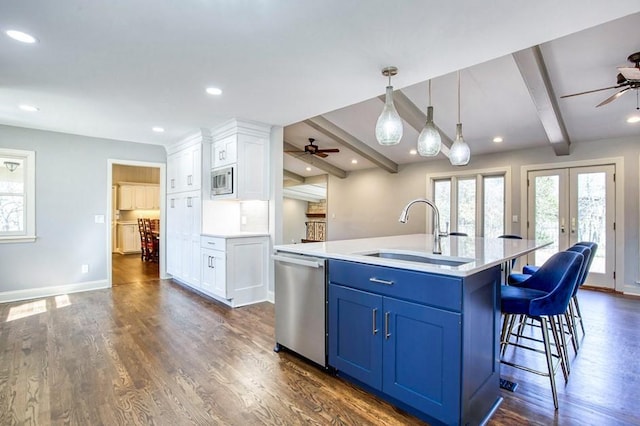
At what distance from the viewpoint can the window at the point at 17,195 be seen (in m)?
4.39

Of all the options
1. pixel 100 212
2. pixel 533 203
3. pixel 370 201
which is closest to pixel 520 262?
pixel 533 203

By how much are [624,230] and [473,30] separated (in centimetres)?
465

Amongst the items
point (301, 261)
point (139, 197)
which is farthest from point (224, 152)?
point (139, 197)

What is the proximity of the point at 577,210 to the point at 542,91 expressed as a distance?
8.62ft

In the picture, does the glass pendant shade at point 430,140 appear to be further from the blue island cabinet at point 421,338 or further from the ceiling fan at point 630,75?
the blue island cabinet at point 421,338

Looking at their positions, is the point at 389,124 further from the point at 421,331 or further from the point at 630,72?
the point at 630,72

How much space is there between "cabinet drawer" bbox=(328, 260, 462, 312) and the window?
4697mm

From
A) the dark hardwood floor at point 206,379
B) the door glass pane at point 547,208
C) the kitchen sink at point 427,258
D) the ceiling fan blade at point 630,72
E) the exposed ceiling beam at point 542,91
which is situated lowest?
the dark hardwood floor at point 206,379

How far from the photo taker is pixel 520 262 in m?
5.80

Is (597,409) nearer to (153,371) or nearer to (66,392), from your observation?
(153,371)

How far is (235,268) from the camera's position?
4.06 metres

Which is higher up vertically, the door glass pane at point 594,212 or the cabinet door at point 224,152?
the cabinet door at point 224,152

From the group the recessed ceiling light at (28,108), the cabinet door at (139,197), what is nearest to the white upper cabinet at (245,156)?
the recessed ceiling light at (28,108)

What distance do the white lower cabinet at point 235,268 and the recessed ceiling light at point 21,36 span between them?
2.44 metres
